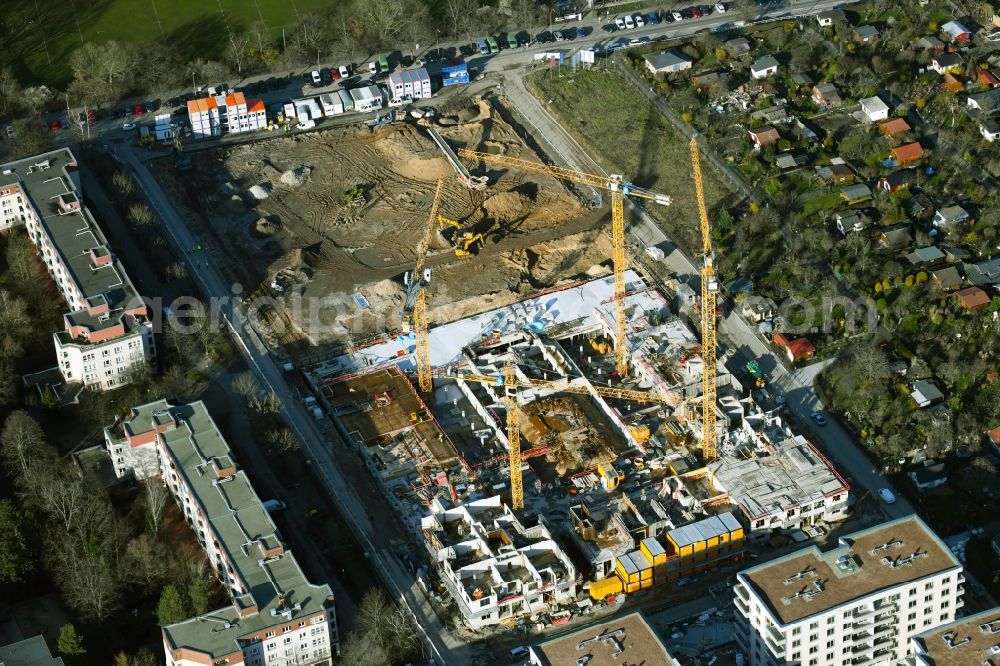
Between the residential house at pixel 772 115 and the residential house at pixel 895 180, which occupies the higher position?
the residential house at pixel 772 115

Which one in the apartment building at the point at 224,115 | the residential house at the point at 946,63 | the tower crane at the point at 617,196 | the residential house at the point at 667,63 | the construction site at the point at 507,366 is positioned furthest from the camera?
the residential house at the point at 667,63

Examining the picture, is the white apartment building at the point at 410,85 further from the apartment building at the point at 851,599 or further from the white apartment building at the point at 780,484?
the apartment building at the point at 851,599

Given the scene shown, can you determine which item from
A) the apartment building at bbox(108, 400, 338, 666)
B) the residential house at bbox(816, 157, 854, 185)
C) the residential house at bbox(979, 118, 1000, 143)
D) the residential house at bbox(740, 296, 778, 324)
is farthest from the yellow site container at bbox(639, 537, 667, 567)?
the residential house at bbox(979, 118, 1000, 143)

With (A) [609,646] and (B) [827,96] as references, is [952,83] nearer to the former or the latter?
(B) [827,96]

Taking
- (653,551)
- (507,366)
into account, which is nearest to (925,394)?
(653,551)

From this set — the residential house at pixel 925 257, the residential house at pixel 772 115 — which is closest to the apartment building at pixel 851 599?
the residential house at pixel 925 257

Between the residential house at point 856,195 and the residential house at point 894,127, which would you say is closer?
the residential house at point 856,195

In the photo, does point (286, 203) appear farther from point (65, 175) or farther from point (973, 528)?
point (973, 528)
